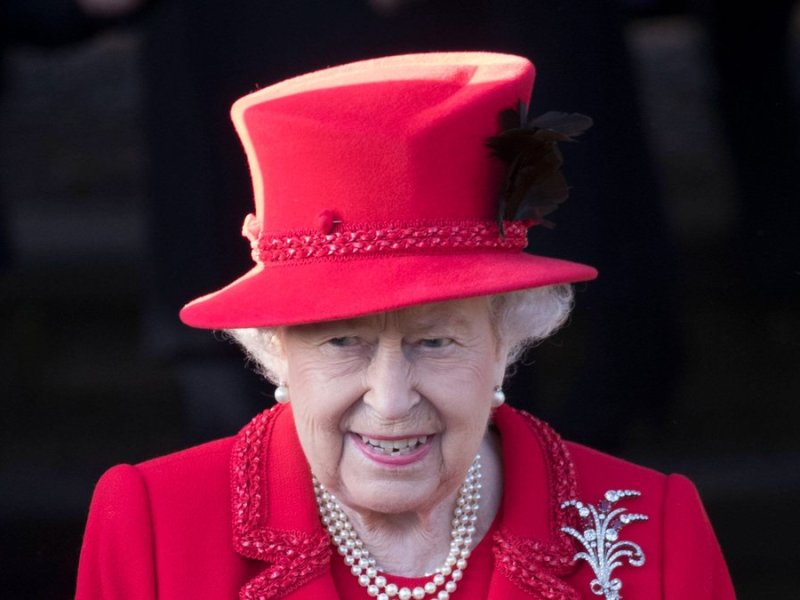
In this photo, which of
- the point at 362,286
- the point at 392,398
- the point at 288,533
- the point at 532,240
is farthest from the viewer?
the point at 532,240

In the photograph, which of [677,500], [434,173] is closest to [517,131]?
[434,173]

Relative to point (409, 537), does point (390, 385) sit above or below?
above

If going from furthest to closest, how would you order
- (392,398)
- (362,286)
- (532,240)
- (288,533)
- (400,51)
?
(532,240)
(400,51)
(288,533)
(392,398)
(362,286)

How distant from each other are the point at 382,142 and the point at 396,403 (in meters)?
0.46

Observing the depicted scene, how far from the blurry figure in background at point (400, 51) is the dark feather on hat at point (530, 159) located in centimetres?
131

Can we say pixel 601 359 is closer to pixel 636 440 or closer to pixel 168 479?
pixel 636 440

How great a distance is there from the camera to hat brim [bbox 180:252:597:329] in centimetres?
243

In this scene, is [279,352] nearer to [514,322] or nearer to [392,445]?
[392,445]

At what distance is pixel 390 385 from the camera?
8.40 feet

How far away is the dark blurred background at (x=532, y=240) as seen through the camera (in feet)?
12.7

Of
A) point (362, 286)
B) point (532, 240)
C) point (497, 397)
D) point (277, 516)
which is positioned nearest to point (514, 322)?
point (497, 397)

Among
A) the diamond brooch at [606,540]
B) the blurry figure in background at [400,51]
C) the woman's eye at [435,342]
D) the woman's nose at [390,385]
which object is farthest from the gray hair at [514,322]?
the blurry figure in background at [400,51]

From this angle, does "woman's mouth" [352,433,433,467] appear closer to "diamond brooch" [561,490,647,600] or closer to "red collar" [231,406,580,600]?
"red collar" [231,406,580,600]

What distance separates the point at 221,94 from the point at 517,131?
5.00 feet
